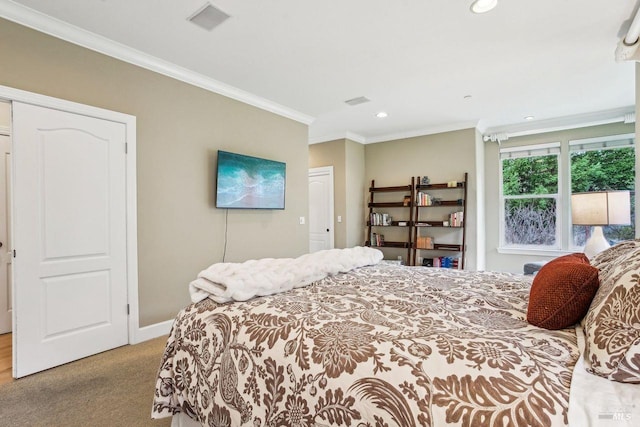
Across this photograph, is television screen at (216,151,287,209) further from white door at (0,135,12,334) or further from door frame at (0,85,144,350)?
white door at (0,135,12,334)

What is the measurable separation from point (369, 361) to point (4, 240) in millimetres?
4096

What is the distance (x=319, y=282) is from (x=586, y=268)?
128cm

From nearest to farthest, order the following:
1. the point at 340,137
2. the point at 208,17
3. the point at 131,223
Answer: the point at 208,17
the point at 131,223
the point at 340,137

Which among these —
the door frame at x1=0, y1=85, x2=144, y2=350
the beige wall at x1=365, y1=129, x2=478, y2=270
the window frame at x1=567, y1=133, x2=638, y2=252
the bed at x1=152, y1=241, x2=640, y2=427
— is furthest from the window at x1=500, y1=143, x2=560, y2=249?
the door frame at x1=0, y1=85, x2=144, y2=350

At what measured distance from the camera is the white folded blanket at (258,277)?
154 centimetres

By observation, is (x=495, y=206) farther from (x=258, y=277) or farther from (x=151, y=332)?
(x=151, y=332)

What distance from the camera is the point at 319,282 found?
1.98m

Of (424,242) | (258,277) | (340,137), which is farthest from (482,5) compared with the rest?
(424,242)

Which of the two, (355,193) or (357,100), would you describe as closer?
(357,100)

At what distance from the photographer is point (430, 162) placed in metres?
5.31

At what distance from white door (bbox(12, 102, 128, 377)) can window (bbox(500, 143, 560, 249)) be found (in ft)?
17.6

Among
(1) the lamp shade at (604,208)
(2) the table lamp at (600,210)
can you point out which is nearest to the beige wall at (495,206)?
(2) the table lamp at (600,210)

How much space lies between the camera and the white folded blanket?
5.07 feet

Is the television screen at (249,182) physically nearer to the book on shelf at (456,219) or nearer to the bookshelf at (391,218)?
the bookshelf at (391,218)
